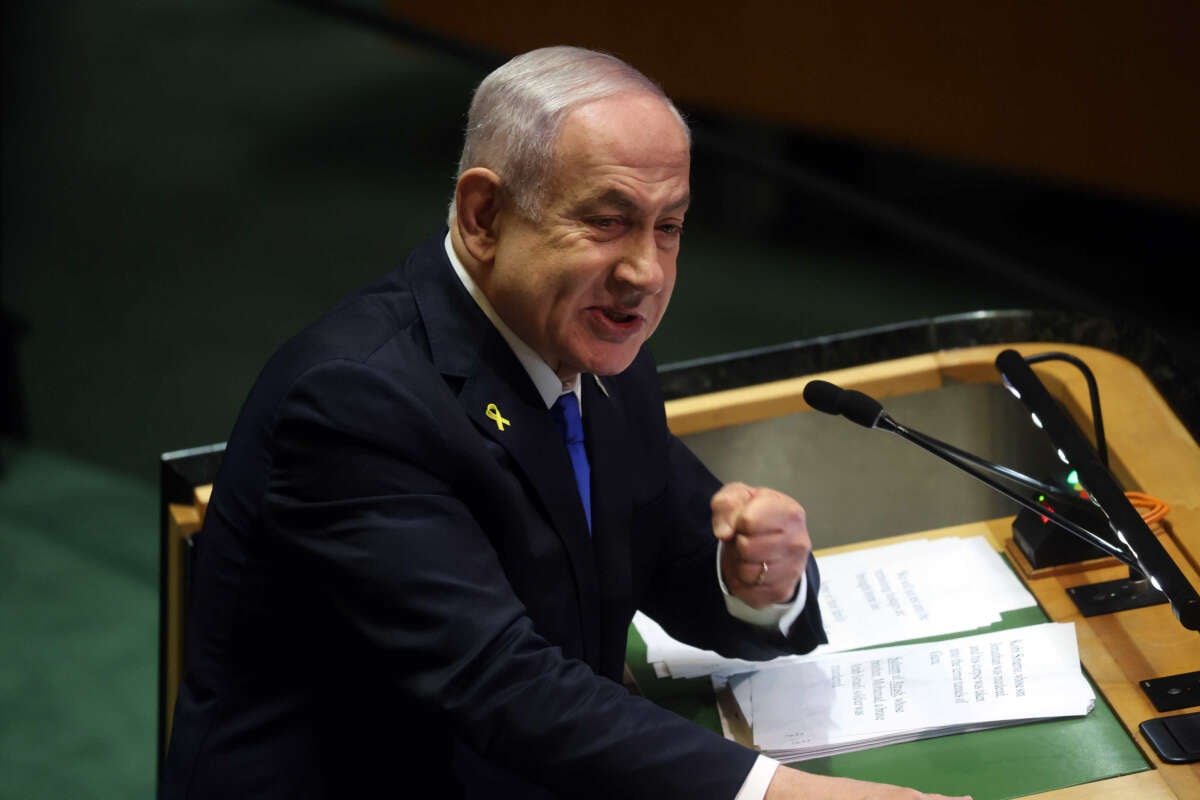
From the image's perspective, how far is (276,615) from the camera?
5.62 ft

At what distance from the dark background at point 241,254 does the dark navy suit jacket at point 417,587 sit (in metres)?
1.62

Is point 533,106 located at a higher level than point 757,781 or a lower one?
higher

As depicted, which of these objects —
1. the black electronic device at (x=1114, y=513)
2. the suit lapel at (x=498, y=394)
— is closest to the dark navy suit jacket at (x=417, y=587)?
the suit lapel at (x=498, y=394)

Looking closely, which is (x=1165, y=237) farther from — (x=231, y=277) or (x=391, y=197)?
(x=231, y=277)

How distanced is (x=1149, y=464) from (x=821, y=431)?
52cm

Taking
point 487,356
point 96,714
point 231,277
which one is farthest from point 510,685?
point 231,277

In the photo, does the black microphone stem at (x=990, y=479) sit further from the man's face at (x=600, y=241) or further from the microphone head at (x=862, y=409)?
the man's face at (x=600, y=241)

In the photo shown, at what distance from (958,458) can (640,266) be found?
19.7 inches

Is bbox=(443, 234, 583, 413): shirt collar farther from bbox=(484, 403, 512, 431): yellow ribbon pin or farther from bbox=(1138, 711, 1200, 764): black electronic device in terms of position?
bbox=(1138, 711, 1200, 764): black electronic device

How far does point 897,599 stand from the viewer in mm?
2223

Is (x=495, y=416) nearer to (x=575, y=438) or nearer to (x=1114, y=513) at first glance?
(x=575, y=438)

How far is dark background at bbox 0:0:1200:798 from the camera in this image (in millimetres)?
3807

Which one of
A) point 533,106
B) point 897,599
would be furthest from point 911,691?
point 533,106

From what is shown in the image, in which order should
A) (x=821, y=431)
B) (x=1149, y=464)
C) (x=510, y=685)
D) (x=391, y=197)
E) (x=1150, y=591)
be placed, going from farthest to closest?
(x=391, y=197) → (x=821, y=431) → (x=1149, y=464) → (x=1150, y=591) → (x=510, y=685)
